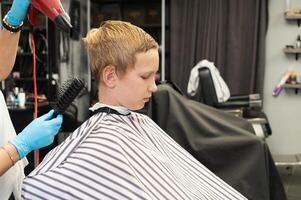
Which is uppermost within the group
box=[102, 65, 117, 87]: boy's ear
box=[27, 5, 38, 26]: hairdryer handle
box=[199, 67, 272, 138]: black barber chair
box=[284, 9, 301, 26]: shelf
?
box=[284, 9, 301, 26]: shelf

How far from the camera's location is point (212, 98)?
3.75 m

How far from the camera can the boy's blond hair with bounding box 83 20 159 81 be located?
117 centimetres

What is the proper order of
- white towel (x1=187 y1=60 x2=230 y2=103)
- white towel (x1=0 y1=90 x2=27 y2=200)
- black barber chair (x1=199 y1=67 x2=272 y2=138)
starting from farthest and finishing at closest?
white towel (x1=187 y1=60 x2=230 y2=103), black barber chair (x1=199 y1=67 x2=272 y2=138), white towel (x1=0 y1=90 x2=27 y2=200)

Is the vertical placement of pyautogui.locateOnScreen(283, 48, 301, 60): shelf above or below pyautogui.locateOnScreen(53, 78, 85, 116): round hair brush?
above

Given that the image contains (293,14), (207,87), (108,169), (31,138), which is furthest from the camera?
(293,14)

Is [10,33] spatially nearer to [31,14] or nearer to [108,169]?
[31,14]

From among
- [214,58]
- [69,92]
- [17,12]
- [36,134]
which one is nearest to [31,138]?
[36,134]

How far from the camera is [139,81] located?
1.19 metres

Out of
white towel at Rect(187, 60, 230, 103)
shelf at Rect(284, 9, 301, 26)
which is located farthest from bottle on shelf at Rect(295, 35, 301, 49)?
white towel at Rect(187, 60, 230, 103)

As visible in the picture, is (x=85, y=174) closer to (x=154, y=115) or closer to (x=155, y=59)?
(x=155, y=59)

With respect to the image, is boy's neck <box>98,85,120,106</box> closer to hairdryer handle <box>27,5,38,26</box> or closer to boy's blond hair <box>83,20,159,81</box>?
boy's blond hair <box>83,20,159,81</box>

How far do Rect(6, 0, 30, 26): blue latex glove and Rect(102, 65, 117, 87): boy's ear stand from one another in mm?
315

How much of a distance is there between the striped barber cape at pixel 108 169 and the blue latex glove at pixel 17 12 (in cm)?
39

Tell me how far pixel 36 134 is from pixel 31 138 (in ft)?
0.06
